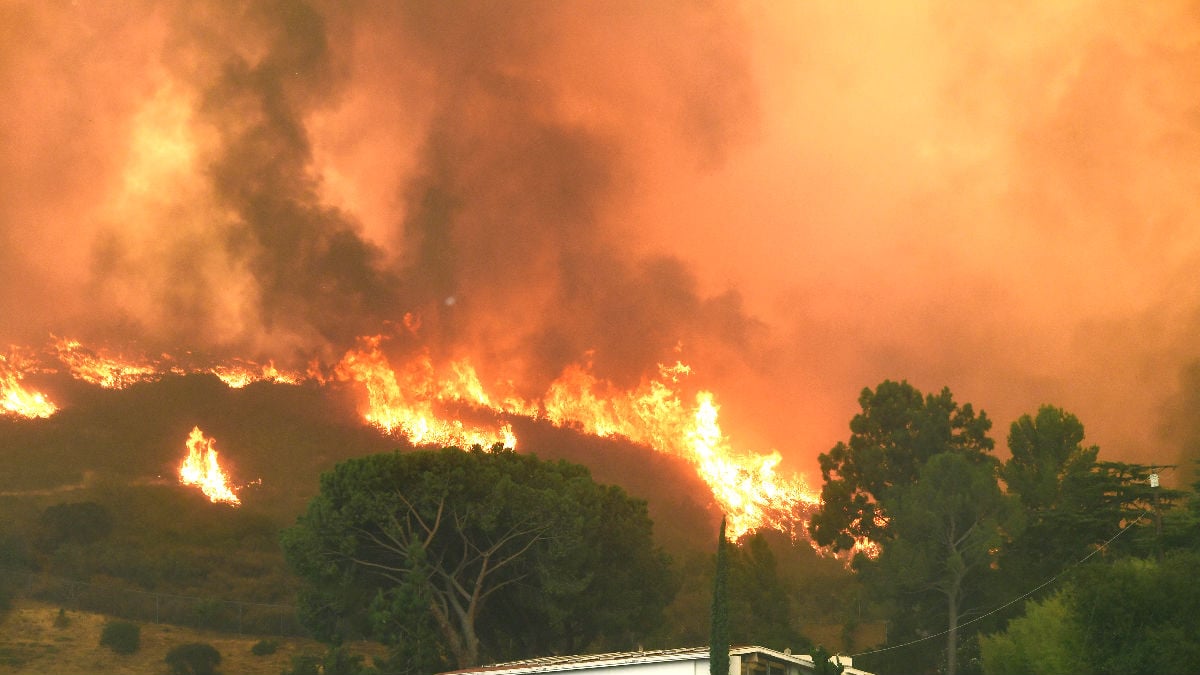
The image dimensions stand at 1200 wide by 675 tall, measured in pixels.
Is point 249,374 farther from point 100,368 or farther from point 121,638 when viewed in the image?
point 121,638

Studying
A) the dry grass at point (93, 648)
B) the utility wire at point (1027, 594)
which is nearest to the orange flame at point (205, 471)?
the dry grass at point (93, 648)

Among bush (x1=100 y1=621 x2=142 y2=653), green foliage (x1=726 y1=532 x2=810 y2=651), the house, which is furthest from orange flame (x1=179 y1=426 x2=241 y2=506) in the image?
the house

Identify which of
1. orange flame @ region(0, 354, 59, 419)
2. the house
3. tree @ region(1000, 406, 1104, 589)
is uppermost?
orange flame @ region(0, 354, 59, 419)

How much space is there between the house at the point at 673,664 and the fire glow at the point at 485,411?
287 ft

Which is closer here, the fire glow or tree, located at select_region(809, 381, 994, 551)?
tree, located at select_region(809, 381, 994, 551)

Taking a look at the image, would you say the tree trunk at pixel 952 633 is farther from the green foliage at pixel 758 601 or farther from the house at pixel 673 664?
the house at pixel 673 664

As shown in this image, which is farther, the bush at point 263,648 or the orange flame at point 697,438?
the orange flame at point 697,438

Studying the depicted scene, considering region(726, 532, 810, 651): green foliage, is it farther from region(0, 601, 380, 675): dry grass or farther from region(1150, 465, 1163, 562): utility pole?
region(0, 601, 380, 675): dry grass

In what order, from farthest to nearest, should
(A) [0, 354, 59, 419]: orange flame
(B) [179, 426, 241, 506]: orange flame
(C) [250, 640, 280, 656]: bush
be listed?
(A) [0, 354, 59, 419]: orange flame → (B) [179, 426, 241, 506]: orange flame → (C) [250, 640, 280, 656]: bush

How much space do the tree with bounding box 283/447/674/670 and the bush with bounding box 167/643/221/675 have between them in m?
18.7

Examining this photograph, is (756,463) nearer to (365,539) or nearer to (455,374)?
(455,374)

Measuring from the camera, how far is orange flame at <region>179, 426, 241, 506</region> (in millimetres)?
145000

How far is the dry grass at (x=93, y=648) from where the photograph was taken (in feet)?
311

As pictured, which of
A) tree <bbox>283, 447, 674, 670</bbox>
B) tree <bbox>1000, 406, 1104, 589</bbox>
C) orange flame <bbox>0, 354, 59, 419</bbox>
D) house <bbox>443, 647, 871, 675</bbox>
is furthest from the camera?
orange flame <bbox>0, 354, 59, 419</bbox>
